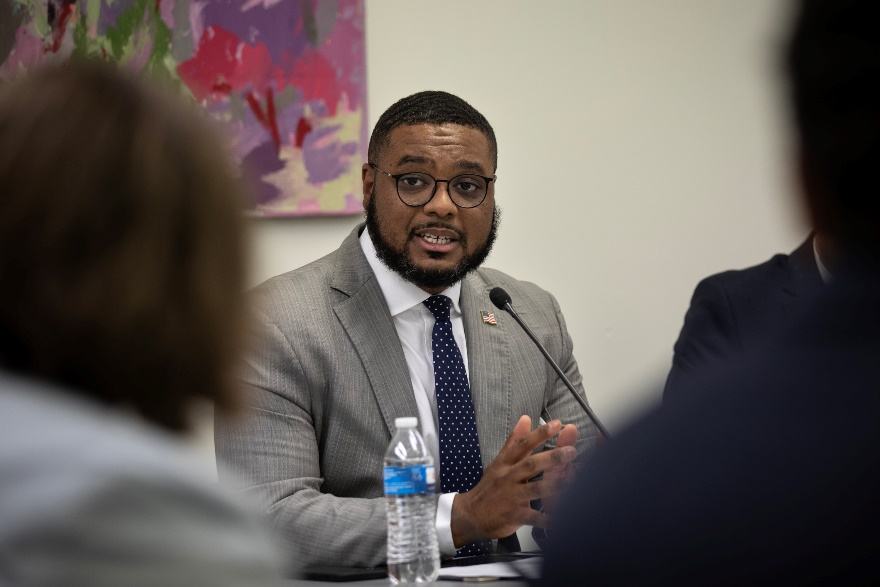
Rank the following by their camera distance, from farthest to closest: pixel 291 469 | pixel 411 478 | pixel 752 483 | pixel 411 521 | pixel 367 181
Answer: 1. pixel 367 181
2. pixel 291 469
3. pixel 411 521
4. pixel 411 478
5. pixel 752 483

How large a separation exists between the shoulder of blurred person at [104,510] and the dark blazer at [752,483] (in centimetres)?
25

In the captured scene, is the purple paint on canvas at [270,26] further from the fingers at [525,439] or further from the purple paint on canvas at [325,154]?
the fingers at [525,439]

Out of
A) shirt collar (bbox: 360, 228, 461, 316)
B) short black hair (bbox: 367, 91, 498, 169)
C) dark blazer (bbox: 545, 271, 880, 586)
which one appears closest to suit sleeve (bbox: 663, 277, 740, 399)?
shirt collar (bbox: 360, 228, 461, 316)

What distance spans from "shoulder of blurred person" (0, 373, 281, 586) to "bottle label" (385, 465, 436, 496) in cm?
114

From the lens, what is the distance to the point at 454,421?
2.39 meters

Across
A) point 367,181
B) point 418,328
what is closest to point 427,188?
point 367,181

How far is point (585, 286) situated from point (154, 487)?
2.60 meters

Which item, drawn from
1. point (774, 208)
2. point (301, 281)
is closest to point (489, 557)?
point (301, 281)

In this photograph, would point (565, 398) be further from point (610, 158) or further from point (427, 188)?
point (610, 158)

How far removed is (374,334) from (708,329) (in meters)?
0.77

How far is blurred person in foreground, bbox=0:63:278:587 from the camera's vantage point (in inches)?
27.5

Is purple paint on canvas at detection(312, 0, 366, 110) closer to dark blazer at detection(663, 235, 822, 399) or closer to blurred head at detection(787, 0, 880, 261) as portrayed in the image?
dark blazer at detection(663, 235, 822, 399)

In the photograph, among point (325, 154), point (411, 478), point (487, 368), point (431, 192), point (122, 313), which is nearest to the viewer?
point (122, 313)

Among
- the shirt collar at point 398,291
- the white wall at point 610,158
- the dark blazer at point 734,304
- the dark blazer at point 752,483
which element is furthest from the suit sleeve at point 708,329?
the dark blazer at point 752,483
